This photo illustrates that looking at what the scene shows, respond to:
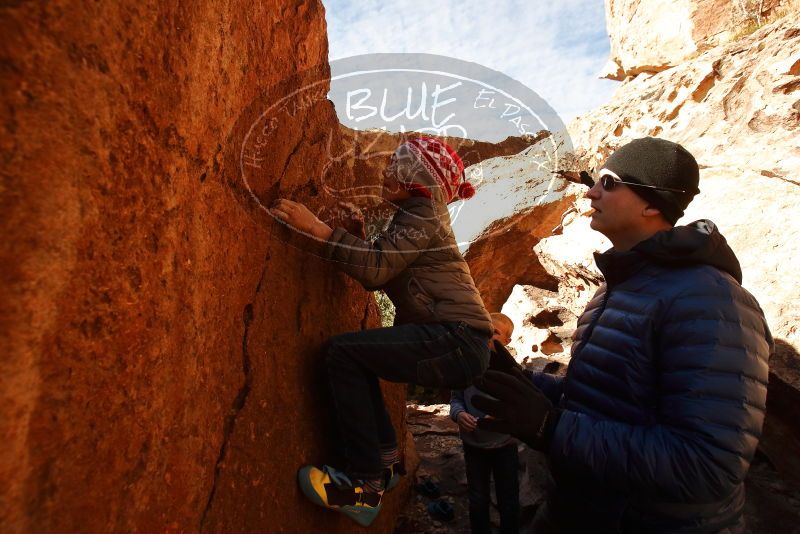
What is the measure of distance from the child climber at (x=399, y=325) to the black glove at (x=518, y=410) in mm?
649

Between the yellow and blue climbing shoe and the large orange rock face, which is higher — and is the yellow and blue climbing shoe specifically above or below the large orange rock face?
below

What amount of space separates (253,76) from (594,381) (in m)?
1.85

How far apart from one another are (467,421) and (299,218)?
190 centimetres

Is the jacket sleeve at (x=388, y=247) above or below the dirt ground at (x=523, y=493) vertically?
above

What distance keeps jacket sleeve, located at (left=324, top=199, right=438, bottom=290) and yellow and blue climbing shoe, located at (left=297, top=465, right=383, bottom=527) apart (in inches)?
36.5

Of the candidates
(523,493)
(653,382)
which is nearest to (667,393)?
(653,382)

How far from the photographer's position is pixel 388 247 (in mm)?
2113

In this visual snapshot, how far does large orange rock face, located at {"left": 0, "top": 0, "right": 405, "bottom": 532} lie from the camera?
3.22 ft

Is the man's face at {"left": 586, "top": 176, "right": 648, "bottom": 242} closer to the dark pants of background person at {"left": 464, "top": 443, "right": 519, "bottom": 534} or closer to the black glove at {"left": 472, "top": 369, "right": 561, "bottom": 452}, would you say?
the black glove at {"left": 472, "top": 369, "right": 561, "bottom": 452}

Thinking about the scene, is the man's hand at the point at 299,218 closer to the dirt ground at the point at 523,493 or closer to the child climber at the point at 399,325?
the child climber at the point at 399,325

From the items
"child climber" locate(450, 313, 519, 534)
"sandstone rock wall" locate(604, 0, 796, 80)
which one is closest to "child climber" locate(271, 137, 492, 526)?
"child climber" locate(450, 313, 519, 534)

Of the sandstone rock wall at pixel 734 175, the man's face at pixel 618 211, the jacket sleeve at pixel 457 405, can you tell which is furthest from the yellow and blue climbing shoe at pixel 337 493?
the sandstone rock wall at pixel 734 175

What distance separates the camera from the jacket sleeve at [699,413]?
47.5 inches

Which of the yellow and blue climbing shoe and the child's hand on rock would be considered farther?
the child's hand on rock
